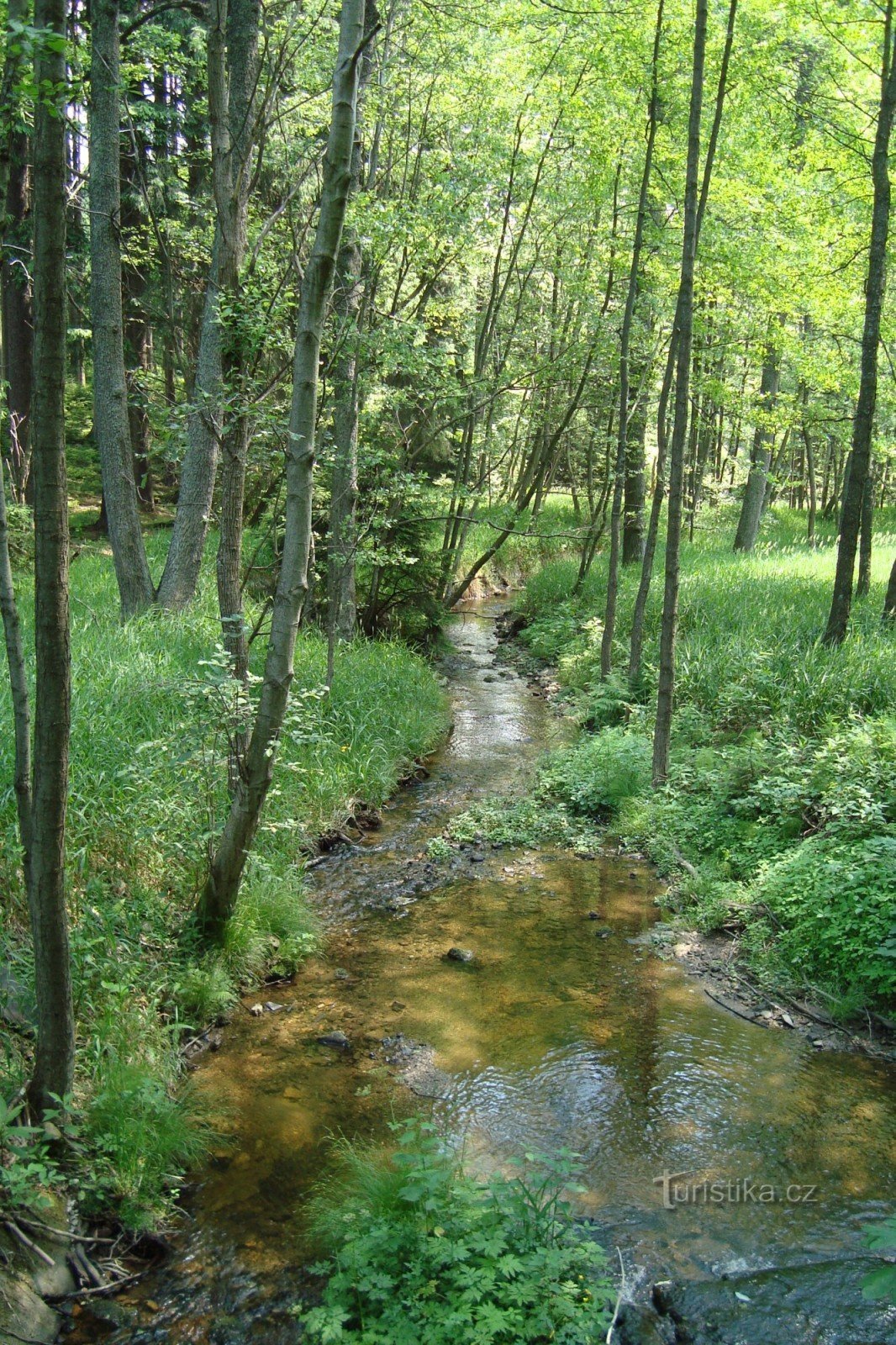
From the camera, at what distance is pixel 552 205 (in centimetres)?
1520

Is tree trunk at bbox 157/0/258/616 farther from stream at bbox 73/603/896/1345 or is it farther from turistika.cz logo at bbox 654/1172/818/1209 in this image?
turistika.cz logo at bbox 654/1172/818/1209

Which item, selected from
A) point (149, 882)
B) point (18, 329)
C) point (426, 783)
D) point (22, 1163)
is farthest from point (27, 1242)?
point (18, 329)

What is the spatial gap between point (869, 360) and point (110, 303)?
782 centimetres

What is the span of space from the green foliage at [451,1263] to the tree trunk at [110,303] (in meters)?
7.37

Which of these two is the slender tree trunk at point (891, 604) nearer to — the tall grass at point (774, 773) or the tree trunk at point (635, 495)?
the tall grass at point (774, 773)

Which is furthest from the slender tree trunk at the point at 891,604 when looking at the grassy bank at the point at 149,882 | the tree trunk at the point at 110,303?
the tree trunk at the point at 110,303

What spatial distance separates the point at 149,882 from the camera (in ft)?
17.1

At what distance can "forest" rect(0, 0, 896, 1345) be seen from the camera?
10.6 feet

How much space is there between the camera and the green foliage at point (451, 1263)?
114 inches

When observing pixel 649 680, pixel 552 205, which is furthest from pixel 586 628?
pixel 552 205

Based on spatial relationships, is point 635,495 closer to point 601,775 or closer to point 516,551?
point 516,551

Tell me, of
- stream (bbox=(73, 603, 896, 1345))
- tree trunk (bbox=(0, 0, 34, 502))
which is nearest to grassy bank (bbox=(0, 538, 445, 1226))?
stream (bbox=(73, 603, 896, 1345))

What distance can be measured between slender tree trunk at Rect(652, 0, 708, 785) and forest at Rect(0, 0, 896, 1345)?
5 cm

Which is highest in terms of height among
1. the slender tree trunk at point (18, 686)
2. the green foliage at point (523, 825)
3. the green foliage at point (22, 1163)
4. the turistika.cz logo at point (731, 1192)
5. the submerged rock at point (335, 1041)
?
the slender tree trunk at point (18, 686)
